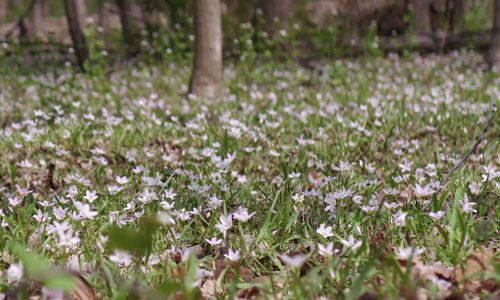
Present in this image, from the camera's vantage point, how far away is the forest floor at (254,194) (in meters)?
1.51

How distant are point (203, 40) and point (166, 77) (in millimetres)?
2136

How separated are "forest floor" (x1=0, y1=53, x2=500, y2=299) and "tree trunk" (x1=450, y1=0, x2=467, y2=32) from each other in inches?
248

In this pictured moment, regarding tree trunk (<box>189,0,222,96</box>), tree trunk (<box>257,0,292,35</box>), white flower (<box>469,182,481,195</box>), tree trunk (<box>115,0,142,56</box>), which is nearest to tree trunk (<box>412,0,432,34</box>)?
tree trunk (<box>257,0,292,35</box>)

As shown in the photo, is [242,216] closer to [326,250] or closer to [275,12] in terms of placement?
[326,250]

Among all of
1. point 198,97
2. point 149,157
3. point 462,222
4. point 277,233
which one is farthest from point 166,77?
point 462,222

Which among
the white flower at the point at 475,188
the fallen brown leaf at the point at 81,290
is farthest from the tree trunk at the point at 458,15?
the fallen brown leaf at the point at 81,290

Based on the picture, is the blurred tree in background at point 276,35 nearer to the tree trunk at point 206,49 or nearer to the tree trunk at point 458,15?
the tree trunk at point 458,15

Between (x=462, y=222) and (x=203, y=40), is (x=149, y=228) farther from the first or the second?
(x=203, y=40)

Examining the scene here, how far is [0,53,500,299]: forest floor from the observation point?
1.51 metres

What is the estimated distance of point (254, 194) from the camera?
2.74 metres

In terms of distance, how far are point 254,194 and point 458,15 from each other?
13.1 metres

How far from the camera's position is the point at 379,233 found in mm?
1980

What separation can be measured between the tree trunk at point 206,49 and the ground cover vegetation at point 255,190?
171 mm

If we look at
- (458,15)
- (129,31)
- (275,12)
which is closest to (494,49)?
(275,12)
